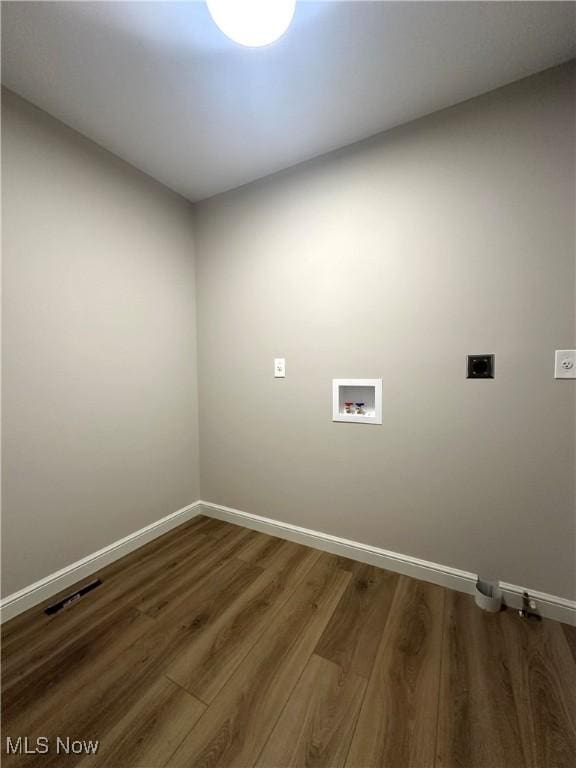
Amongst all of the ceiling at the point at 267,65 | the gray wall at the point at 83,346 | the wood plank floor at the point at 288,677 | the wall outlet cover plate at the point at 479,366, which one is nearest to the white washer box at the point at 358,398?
the wall outlet cover plate at the point at 479,366

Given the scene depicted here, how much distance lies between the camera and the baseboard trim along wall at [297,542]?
123cm

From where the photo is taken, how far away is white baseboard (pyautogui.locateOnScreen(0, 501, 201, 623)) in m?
1.25

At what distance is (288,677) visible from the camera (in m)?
0.98

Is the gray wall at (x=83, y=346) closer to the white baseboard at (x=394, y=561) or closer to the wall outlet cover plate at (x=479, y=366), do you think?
the white baseboard at (x=394, y=561)

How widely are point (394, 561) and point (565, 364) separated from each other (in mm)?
1229

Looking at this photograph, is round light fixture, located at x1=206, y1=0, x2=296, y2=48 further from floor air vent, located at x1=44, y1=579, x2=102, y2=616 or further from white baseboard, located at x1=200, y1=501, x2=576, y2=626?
floor air vent, located at x1=44, y1=579, x2=102, y2=616

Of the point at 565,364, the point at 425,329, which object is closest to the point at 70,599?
the point at 425,329

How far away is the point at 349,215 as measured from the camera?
1.56 m

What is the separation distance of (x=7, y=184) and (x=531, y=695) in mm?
2754

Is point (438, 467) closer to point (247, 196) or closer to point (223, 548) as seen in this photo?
point (223, 548)

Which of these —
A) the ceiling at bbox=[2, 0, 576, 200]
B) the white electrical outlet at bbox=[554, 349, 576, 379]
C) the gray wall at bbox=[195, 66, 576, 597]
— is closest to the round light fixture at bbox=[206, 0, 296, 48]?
the ceiling at bbox=[2, 0, 576, 200]

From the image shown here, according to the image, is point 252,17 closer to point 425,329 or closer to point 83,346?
point 425,329

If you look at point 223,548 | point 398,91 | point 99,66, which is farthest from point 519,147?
point 223,548

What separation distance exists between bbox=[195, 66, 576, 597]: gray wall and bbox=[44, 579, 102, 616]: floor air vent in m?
0.91
